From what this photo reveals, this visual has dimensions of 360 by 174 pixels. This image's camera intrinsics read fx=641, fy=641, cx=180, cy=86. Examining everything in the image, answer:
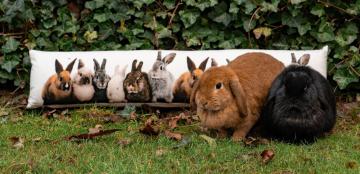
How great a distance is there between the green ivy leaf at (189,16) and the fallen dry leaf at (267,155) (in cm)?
233

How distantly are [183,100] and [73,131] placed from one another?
1138mm

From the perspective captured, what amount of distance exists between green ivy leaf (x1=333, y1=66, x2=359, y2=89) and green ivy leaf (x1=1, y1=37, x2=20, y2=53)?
3129 millimetres

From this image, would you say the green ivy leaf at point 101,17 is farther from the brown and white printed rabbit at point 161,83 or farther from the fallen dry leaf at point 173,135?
the fallen dry leaf at point 173,135

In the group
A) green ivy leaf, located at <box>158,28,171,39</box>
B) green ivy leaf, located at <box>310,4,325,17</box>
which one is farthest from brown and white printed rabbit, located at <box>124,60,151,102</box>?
green ivy leaf, located at <box>310,4,325,17</box>

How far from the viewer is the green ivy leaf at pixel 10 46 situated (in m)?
6.34

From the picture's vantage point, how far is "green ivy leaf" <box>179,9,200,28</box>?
6230 mm

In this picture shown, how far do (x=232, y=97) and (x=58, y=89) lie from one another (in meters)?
1.96

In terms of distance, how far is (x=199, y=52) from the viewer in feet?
19.4

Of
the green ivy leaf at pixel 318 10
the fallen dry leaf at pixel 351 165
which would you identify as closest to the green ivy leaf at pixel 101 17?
the green ivy leaf at pixel 318 10

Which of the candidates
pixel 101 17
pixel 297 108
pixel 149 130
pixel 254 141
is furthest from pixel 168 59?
pixel 297 108

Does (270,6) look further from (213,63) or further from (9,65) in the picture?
(9,65)

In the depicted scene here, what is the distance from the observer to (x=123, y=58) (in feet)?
19.4

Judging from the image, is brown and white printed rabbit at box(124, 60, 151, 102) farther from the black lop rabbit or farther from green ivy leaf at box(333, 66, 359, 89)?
green ivy leaf at box(333, 66, 359, 89)

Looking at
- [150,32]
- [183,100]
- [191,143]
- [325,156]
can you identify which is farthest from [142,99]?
[325,156]
